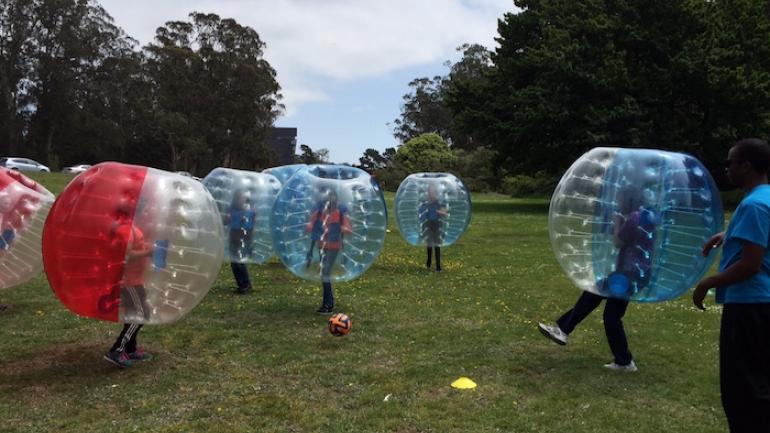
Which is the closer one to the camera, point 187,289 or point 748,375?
point 748,375

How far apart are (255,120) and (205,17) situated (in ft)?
31.1

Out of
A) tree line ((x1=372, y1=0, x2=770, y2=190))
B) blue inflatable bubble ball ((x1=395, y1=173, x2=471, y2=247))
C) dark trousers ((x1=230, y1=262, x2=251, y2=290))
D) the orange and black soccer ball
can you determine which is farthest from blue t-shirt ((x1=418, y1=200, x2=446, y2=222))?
tree line ((x1=372, y1=0, x2=770, y2=190))

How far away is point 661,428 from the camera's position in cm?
482

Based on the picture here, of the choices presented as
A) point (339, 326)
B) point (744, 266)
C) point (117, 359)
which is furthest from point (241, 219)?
point (744, 266)

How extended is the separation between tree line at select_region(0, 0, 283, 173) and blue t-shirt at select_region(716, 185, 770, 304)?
51.3m

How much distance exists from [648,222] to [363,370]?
2.90 m

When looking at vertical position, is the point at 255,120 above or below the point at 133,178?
above

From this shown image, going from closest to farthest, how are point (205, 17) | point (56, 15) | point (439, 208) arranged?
1. point (439, 208)
2. point (56, 15)
3. point (205, 17)

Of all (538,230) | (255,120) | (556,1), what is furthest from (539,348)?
(255,120)

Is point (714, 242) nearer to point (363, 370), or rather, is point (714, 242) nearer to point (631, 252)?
point (631, 252)

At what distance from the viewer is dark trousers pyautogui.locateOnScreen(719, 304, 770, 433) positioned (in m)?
3.63

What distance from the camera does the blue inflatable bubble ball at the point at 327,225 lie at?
289 inches

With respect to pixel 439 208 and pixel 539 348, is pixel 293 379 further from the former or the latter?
pixel 439 208

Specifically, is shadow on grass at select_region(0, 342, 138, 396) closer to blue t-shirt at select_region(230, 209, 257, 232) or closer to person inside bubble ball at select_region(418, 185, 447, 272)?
blue t-shirt at select_region(230, 209, 257, 232)
